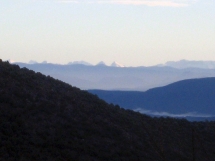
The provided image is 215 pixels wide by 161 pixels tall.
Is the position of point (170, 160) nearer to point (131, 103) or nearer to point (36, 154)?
point (36, 154)

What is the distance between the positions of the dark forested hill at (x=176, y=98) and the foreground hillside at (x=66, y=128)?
109759mm

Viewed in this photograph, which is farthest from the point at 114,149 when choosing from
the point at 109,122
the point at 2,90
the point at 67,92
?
the point at 67,92

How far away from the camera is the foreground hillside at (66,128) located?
1627 centimetres

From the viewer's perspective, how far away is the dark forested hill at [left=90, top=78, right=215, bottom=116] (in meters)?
138

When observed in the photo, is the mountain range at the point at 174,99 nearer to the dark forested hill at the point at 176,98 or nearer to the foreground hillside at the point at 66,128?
the dark forested hill at the point at 176,98

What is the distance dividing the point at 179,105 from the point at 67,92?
120 m

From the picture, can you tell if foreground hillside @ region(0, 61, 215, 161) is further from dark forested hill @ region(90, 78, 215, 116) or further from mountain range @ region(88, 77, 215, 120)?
dark forested hill @ region(90, 78, 215, 116)

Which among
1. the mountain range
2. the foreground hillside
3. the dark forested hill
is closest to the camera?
the foreground hillside

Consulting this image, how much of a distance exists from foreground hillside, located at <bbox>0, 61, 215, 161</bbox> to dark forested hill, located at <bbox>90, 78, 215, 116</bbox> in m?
110

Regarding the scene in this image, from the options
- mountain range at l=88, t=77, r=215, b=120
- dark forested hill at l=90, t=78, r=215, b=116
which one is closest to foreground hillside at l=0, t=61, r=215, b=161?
mountain range at l=88, t=77, r=215, b=120

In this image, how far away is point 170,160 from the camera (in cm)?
1909

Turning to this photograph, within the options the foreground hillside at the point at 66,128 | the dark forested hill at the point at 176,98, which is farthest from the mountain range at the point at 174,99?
the foreground hillside at the point at 66,128

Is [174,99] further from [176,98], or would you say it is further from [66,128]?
[66,128]

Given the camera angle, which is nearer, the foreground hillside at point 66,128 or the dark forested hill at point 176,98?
the foreground hillside at point 66,128
